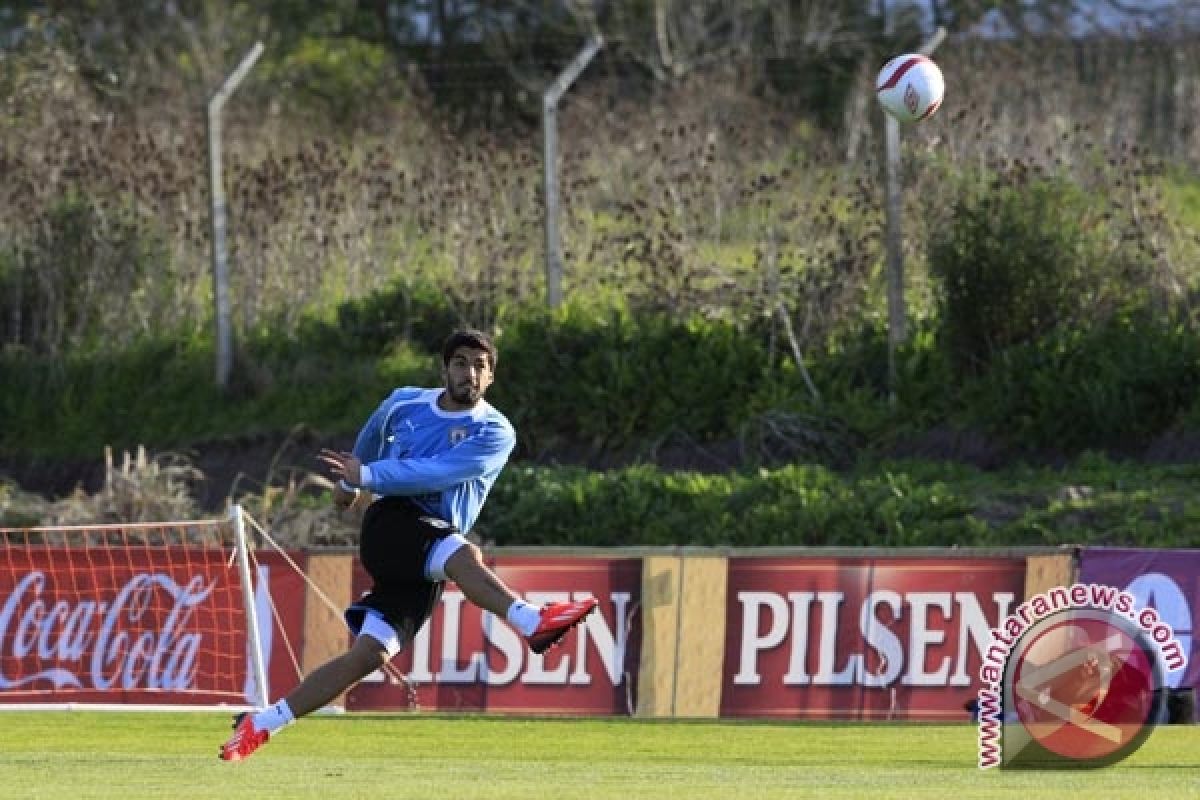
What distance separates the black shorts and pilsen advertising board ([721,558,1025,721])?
753 centimetres

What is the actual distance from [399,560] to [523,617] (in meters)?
0.67

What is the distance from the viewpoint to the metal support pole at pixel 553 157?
2334 centimetres

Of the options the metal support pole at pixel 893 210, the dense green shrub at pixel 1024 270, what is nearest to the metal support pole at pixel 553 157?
the metal support pole at pixel 893 210

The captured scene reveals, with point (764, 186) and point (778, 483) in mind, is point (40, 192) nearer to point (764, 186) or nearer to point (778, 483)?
point (764, 186)

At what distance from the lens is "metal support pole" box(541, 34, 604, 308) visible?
76.6 feet

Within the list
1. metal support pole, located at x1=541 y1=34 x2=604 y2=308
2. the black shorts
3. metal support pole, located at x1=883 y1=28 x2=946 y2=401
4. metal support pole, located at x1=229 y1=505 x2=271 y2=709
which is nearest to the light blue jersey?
the black shorts

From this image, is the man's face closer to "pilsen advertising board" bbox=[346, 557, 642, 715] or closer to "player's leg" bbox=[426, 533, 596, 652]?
"player's leg" bbox=[426, 533, 596, 652]

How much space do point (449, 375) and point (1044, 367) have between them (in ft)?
49.1

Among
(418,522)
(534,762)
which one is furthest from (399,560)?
(534,762)

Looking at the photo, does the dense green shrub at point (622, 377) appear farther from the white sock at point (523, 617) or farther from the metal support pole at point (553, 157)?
the white sock at point (523, 617)

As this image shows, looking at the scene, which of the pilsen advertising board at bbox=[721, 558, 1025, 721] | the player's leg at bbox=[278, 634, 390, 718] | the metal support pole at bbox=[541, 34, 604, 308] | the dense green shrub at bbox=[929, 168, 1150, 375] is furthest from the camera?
the dense green shrub at bbox=[929, 168, 1150, 375]

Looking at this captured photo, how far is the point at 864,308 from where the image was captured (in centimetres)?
2688

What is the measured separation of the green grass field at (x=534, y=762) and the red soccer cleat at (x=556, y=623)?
1.98 ft

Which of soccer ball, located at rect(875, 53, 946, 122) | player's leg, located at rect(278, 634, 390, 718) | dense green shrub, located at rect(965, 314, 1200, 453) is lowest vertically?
player's leg, located at rect(278, 634, 390, 718)
